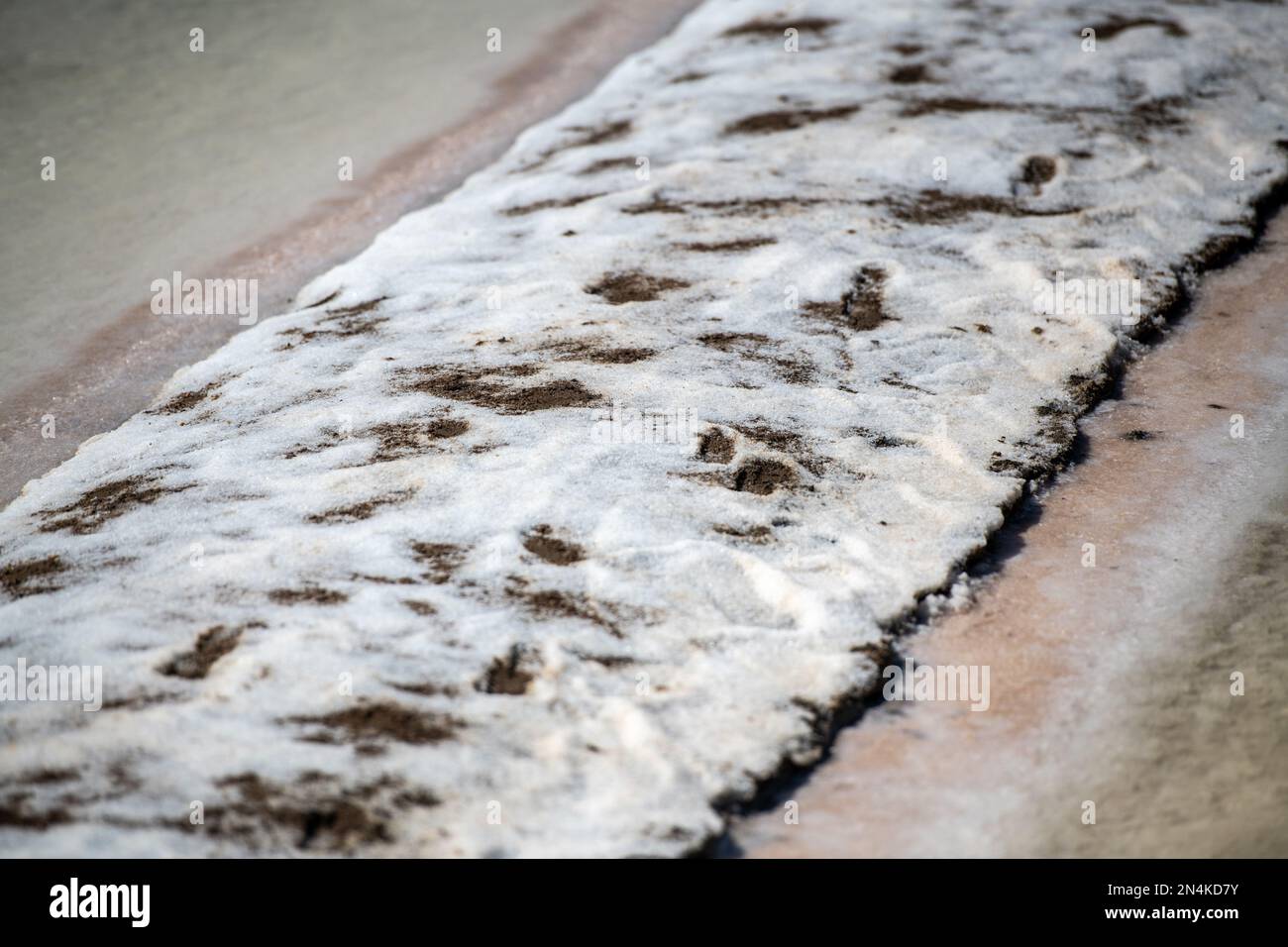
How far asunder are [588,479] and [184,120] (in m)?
4.47

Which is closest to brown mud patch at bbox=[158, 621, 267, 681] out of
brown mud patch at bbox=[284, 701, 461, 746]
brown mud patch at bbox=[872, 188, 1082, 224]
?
brown mud patch at bbox=[284, 701, 461, 746]

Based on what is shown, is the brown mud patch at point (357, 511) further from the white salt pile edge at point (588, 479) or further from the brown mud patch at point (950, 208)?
the brown mud patch at point (950, 208)

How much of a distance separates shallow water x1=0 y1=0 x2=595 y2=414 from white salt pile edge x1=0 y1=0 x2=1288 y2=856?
911 millimetres

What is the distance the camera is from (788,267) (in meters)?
4.20

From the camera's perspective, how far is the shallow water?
15.7 ft

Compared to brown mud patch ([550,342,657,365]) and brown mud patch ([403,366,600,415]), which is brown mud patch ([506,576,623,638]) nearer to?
brown mud patch ([403,366,600,415])

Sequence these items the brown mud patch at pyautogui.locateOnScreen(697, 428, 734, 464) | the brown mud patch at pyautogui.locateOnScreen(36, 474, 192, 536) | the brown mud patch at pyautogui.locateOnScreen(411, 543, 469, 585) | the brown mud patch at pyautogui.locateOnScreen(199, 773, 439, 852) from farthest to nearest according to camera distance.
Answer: the brown mud patch at pyautogui.locateOnScreen(697, 428, 734, 464), the brown mud patch at pyautogui.locateOnScreen(36, 474, 192, 536), the brown mud patch at pyautogui.locateOnScreen(411, 543, 469, 585), the brown mud patch at pyautogui.locateOnScreen(199, 773, 439, 852)

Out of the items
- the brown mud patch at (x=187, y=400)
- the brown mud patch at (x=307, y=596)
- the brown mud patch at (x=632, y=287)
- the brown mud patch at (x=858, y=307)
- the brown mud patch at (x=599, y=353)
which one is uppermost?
the brown mud patch at (x=632, y=287)

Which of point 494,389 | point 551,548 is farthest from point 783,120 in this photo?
point 551,548

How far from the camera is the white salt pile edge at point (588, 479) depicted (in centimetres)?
224

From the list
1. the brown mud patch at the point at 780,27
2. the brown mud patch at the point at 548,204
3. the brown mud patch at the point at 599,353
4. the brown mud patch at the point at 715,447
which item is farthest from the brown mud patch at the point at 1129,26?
the brown mud patch at the point at 715,447

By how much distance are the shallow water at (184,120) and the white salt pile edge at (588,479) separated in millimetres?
911

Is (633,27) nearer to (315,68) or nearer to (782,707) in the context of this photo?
(315,68)
